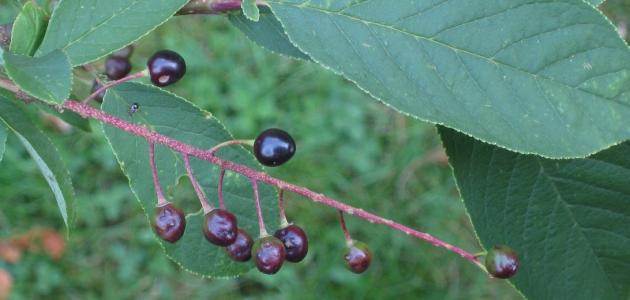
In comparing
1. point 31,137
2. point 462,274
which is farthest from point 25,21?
point 462,274

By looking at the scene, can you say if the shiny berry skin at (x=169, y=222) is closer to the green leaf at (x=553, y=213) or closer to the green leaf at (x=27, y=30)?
the green leaf at (x=27, y=30)

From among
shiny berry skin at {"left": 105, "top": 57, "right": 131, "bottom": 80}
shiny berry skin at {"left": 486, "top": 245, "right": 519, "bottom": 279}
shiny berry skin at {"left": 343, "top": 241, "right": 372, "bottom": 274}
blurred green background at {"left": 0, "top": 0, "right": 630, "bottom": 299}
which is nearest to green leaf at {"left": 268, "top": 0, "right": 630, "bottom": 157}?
shiny berry skin at {"left": 486, "top": 245, "right": 519, "bottom": 279}

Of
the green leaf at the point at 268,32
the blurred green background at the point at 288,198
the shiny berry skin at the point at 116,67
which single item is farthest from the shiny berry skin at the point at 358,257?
the blurred green background at the point at 288,198

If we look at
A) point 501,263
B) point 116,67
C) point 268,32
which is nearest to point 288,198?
point 116,67

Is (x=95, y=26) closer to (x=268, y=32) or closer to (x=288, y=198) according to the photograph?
(x=268, y=32)

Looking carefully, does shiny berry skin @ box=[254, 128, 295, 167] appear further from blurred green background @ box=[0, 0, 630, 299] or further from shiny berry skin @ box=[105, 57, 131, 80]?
blurred green background @ box=[0, 0, 630, 299]
